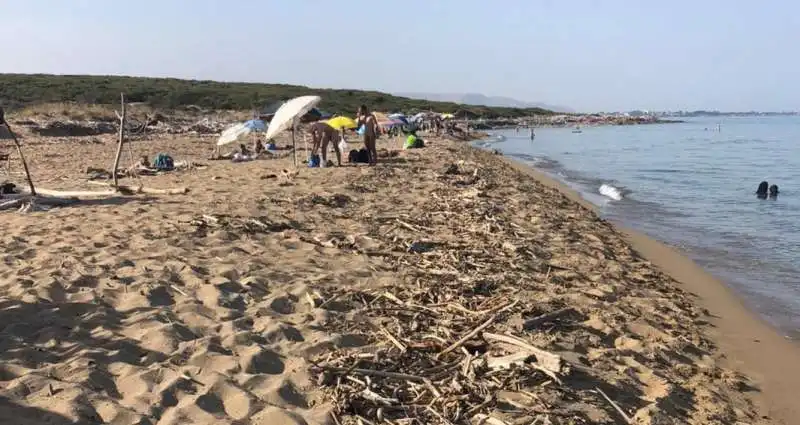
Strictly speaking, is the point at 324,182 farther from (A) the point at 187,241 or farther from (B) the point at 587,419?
(B) the point at 587,419

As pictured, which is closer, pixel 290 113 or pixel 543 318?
pixel 543 318

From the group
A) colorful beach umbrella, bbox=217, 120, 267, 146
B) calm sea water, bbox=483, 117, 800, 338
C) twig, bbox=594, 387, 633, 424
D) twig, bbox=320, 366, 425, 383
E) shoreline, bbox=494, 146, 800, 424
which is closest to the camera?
twig, bbox=594, 387, 633, 424

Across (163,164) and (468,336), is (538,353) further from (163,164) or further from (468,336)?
(163,164)

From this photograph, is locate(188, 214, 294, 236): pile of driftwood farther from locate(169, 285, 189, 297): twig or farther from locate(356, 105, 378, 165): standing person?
locate(356, 105, 378, 165): standing person

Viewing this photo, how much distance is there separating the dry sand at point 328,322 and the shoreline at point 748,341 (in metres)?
0.06

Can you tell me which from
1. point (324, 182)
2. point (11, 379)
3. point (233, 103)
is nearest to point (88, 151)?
point (324, 182)

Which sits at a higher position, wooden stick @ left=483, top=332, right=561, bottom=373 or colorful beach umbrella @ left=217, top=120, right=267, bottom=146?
colorful beach umbrella @ left=217, top=120, right=267, bottom=146

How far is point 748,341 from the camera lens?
230 inches

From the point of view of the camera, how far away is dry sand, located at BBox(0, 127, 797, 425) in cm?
352

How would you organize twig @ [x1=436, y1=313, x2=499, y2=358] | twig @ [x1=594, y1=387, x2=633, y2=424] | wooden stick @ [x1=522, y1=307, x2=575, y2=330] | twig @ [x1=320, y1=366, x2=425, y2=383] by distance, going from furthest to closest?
wooden stick @ [x1=522, y1=307, x2=575, y2=330] → twig @ [x1=436, y1=313, x2=499, y2=358] → twig @ [x1=320, y1=366, x2=425, y2=383] → twig @ [x1=594, y1=387, x2=633, y2=424]

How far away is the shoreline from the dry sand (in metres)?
0.06

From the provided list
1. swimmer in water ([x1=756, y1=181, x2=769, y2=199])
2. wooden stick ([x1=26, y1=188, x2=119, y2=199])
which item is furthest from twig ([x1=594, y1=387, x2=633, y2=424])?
swimmer in water ([x1=756, y1=181, x2=769, y2=199])

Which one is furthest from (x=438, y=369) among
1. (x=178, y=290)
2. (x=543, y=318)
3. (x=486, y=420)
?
(x=178, y=290)

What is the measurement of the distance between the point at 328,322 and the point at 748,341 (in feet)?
13.1
